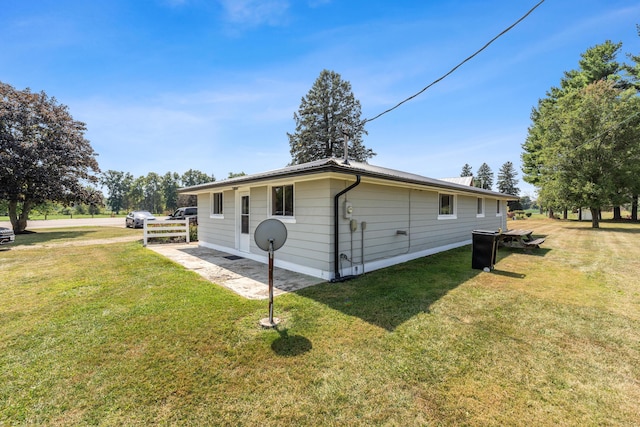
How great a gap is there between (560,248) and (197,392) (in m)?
13.2

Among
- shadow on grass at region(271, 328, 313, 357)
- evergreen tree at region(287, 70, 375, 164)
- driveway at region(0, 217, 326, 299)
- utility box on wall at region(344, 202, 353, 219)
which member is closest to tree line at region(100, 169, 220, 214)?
evergreen tree at region(287, 70, 375, 164)

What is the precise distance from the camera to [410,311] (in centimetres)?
408

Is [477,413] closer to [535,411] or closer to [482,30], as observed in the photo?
[535,411]

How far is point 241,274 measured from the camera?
6324 mm

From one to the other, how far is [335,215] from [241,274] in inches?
110

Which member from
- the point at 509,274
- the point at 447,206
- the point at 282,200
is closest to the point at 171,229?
the point at 282,200

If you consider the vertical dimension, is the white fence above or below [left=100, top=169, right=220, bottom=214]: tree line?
below

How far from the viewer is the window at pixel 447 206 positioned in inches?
384

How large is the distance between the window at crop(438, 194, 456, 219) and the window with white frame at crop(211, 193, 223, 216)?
825cm

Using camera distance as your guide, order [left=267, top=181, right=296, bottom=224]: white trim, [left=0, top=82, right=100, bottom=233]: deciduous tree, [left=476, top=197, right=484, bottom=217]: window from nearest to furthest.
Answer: [left=267, top=181, right=296, bottom=224]: white trim
[left=476, top=197, right=484, bottom=217]: window
[left=0, top=82, right=100, bottom=233]: deciduous tree

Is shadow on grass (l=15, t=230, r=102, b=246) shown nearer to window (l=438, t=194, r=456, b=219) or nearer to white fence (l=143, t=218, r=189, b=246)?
white fence (l=143, t=218, r=189, b=246)

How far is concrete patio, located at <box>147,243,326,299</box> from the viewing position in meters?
5.18

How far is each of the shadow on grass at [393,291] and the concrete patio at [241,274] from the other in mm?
574

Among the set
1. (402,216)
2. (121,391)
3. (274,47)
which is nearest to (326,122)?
(274,47)
